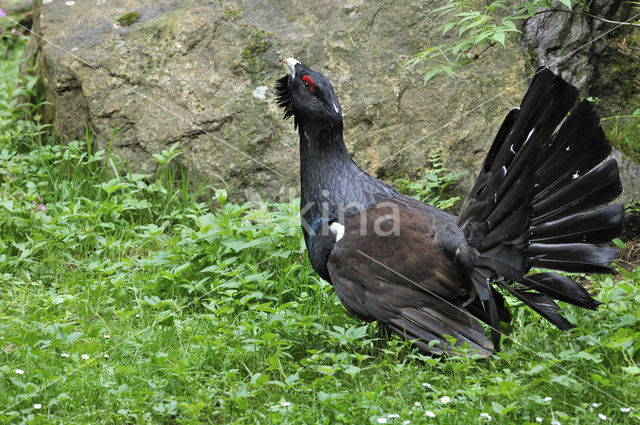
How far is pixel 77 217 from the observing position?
18.7ft

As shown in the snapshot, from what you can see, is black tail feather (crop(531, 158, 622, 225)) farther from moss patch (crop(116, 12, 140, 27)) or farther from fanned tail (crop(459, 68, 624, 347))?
moss patch (crop(116, 12, 140, 27))

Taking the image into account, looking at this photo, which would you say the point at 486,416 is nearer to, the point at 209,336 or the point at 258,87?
the point at 209,336

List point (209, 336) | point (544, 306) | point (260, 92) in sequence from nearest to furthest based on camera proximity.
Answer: point (544, 306)
point (209, 336)
point (260, 92)

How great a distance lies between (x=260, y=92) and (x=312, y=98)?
1929 millimetres

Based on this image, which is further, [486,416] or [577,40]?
[577,40]

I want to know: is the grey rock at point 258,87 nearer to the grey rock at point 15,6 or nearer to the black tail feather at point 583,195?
the black tail feather at point 583,195

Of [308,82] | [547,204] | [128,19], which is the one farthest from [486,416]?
[128,19]

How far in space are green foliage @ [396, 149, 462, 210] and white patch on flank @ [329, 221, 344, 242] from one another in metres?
1.63

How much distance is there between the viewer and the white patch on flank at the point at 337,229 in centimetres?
416

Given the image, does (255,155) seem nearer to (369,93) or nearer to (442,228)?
(369,93)

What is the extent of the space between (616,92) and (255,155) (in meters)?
Answer: 3.13

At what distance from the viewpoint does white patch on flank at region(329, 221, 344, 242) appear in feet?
13.6

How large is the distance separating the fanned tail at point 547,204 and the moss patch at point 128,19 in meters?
4.10

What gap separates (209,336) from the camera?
419 centimetres
